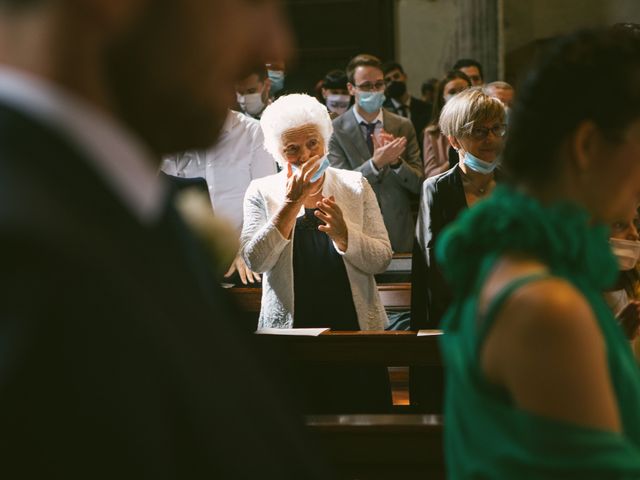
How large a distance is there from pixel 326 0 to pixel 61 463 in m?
11.2

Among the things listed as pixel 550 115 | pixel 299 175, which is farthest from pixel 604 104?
pixel 299 175

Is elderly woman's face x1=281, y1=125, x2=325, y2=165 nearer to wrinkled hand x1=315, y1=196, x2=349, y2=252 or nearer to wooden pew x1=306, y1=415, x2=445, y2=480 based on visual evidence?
wrinkled hand x1=315, y1=196, x2=349, y2=252

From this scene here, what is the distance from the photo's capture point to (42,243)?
22.1 inches

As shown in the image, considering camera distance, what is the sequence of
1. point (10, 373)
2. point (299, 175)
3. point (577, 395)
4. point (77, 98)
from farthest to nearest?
1. point (299, 175)
2. point (577, 395)
3. point (77, 98)
4. point (10, 373)

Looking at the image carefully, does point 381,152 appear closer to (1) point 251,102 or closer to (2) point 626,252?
(1) point 251,102

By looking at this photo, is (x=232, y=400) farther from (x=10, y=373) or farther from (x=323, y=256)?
(x=323, y=256)

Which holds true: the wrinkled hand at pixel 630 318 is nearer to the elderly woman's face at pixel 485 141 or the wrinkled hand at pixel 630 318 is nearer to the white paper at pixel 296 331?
the white paper at pixel 296 331

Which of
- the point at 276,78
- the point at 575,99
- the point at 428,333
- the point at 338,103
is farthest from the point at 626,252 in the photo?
the point at 276,78

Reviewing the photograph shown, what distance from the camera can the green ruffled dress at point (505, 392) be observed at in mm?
1197

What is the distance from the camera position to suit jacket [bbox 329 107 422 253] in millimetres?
5711

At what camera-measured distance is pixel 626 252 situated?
3.16 m

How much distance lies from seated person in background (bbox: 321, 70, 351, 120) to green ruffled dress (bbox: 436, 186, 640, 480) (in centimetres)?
544

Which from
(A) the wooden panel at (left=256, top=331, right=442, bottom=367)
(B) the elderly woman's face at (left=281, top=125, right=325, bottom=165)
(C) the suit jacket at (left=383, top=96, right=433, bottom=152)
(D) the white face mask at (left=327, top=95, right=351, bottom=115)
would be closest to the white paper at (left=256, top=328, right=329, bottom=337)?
(A) the wooden panel at (left=256, top=331, right=442, bottom=367)

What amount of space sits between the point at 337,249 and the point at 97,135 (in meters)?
3.14
